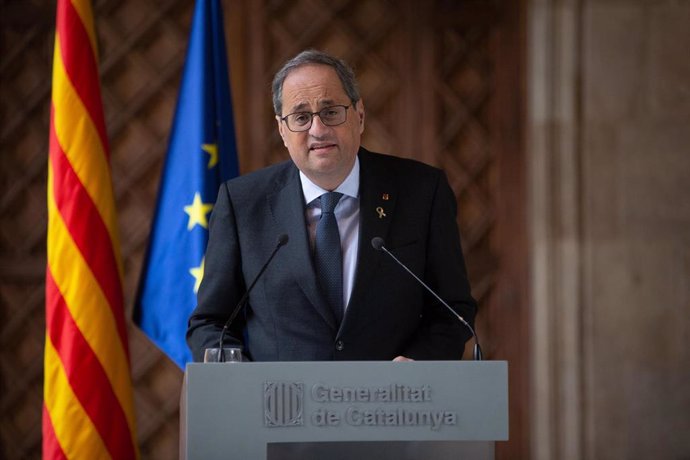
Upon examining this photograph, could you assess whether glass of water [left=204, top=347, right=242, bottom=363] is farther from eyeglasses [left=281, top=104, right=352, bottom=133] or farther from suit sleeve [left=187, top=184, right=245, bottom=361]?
eyeglasses [left=281, top=104, right=352, bottom=133]

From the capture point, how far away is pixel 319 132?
2742 millimetres

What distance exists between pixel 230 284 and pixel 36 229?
2.66 meters

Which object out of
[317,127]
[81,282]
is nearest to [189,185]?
[81,282]

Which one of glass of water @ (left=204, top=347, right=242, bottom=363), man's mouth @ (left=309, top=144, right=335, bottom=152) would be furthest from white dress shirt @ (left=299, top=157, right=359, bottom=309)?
glass of water @ (left=204, top=347, right=242, bottom=363)

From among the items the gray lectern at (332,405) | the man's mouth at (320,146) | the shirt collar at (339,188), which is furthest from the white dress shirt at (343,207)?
the gray lectern at (332,405)

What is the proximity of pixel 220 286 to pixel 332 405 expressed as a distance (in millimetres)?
762

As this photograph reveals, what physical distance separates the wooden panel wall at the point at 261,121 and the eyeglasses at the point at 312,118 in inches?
97.3

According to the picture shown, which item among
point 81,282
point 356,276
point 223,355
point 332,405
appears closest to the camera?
point 332,405

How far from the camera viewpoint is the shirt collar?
2.85m

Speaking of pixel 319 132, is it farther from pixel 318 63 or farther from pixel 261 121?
pixel 261 121

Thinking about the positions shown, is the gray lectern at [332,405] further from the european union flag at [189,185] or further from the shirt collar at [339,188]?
the european union flag at [189,185]

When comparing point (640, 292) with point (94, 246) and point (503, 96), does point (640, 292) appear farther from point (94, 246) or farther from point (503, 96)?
point (94, 246)

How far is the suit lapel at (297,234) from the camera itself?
2.72 m

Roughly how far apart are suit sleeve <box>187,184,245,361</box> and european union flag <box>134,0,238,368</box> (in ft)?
3.85
